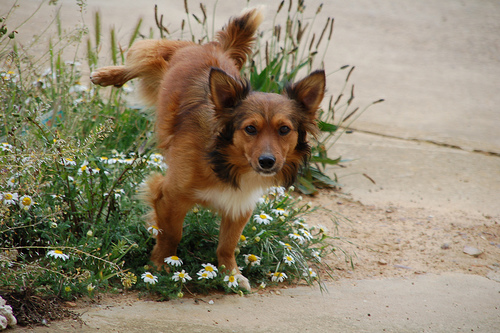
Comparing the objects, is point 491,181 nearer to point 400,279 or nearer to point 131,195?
point 400,279

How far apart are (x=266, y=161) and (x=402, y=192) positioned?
3133mm

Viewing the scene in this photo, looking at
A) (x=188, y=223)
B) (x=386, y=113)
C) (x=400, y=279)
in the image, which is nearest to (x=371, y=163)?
(x=386, y=113)

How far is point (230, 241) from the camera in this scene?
149 inches

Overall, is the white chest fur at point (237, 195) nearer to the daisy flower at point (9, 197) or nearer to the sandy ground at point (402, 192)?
the sandy ground at point (402, 192)

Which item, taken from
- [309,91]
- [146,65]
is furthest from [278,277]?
[146,65]

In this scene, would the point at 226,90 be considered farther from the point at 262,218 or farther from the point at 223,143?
the point at 262,218

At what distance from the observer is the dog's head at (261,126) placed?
329 cm

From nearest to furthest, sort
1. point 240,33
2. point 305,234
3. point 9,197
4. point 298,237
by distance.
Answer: point 9,197 < point 298,237 < point 305,234 < point 240,33

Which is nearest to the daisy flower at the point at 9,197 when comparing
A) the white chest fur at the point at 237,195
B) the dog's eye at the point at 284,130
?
the white chest fur at the point at 237,195

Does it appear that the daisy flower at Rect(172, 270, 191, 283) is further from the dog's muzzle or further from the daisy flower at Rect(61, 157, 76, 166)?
the daisy flower at Rect(61, 157, 76, 166)

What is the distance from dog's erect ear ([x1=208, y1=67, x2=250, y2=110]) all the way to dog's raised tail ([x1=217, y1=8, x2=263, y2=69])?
132cm

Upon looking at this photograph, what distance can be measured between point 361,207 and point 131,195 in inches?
95.1

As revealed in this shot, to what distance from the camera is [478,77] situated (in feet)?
31.7

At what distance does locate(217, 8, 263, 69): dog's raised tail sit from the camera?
15.3ft
